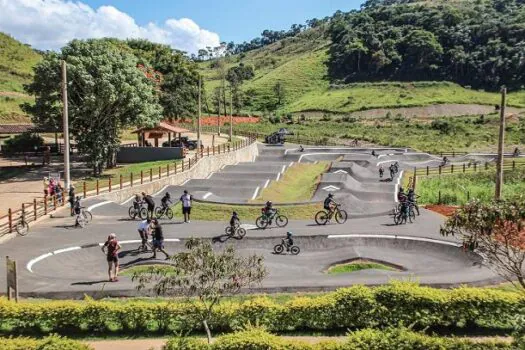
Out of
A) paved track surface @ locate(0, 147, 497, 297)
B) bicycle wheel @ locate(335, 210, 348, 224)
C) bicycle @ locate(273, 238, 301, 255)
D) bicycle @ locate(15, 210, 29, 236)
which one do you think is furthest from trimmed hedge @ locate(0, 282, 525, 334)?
bicycle wheel @ locate(335, 210, 348, 224)

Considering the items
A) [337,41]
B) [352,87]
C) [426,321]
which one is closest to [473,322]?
→ [426,321]

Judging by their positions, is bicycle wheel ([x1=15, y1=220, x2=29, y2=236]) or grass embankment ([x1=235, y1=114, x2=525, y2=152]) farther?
grass embankment ([x1=235, y1=114, x2=525, y2=152])

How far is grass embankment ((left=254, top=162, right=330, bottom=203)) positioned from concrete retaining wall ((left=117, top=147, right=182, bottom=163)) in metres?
9.88

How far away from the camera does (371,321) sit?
1291 cm

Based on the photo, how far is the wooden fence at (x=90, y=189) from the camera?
23.3m

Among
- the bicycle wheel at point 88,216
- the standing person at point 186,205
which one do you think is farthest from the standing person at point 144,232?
the bicycle wheel at point 88,216

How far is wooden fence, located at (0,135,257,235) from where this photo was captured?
76.5ft

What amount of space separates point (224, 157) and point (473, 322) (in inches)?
1461

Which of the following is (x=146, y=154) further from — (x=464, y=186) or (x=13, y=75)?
(x=13, y=75)

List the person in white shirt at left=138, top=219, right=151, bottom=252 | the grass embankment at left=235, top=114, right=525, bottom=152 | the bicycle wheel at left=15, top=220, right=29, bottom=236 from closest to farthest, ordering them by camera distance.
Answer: the person in white shirt at left=138, top=219, right=151, bottom=252
the bicycle wheel at left=15, top=220, right=29, bottom=236
the grass embankment at left=235, top=114, right=525, bottom=152

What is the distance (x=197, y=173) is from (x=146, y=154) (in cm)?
682

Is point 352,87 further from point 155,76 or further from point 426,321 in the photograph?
point 426,321

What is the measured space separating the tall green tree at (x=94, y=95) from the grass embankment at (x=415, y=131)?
4051cm

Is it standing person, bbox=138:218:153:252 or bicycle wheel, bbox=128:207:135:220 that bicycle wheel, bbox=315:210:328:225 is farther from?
bicycle wheel, bbox=128:207:135:220
